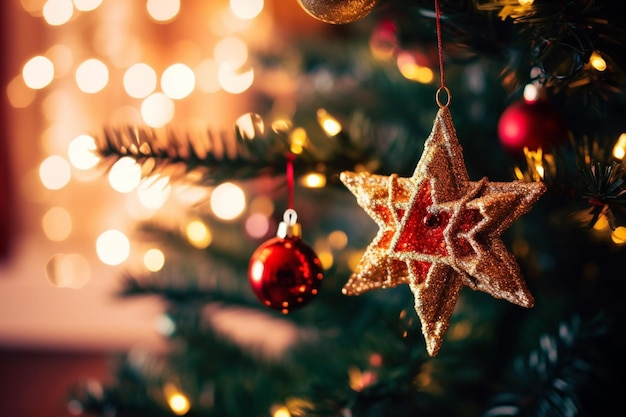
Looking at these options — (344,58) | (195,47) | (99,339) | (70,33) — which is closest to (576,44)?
(344,58)

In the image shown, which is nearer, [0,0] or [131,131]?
[131,131]

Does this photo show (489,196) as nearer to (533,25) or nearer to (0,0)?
(533,25)

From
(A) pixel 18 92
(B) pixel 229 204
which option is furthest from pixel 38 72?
(B) pixel 229 204

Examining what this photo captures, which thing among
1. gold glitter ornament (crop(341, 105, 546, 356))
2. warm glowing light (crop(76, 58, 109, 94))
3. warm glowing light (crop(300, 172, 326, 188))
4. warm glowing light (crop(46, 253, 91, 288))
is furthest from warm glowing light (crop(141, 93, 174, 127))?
gold glitter ornament (crop(341, 105, 546, 356))

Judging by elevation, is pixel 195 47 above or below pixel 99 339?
above

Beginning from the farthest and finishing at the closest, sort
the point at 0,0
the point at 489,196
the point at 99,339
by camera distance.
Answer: the point at 99,339
the point at 0,0
the point at 489,196

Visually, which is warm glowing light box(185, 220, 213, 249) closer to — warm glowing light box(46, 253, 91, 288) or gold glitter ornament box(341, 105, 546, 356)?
gold glitter ornament box(341, 105, 546, 356)

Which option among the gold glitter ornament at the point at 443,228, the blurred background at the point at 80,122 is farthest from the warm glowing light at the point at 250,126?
the blurred background at the point at 80,122
